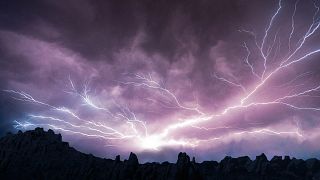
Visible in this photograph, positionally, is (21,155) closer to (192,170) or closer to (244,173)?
(192,170)

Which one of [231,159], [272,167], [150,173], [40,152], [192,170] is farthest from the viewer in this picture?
[40,152]

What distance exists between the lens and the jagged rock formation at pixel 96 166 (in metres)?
138

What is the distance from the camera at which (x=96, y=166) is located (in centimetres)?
15688

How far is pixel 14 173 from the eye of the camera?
500ft

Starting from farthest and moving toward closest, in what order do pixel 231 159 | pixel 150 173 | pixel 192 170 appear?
pixel 231 159, pixel 150 173, pixel 192 170

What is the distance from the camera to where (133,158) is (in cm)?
13912

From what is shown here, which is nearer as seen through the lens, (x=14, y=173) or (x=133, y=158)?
(x=133, y=158)

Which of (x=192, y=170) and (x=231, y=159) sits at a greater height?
(x=231, y=159)

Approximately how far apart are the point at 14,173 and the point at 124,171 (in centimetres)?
5390

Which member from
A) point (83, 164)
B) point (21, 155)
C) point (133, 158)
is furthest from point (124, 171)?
point (21, 155)

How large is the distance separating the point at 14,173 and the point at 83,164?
3065 cm

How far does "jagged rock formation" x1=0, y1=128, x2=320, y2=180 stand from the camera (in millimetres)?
138375

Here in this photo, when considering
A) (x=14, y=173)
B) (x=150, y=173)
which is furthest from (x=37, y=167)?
(x=150, y=173)

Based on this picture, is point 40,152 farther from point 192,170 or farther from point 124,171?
point 192,170
